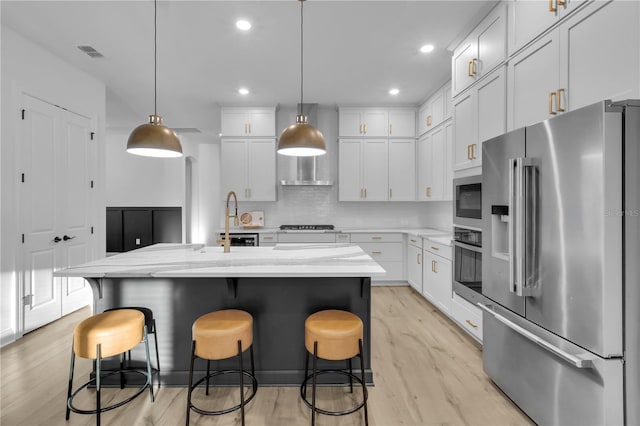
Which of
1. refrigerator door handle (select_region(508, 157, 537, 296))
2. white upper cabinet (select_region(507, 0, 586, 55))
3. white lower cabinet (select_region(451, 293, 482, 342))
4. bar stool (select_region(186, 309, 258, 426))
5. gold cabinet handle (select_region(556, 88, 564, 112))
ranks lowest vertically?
white lower cabinet (select_region(451, 293, 482, 342))

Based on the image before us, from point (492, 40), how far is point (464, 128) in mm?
755

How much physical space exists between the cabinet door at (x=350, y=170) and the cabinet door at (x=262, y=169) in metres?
1.06

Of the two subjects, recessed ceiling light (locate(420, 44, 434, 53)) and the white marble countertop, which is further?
recessed ceiling light (locate(420, 44, 434, 53))

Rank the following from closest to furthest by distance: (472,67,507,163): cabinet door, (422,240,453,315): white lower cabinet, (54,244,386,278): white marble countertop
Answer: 1. (54,244,386,278): white marble countertop
2. (472,67,507,163): cabinet door
3. (422,240,453,315): white lower cabinet

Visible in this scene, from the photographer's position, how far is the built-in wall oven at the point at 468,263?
262cm

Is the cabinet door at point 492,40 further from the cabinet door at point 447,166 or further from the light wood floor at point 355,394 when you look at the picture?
the light wood floor at point 355,394

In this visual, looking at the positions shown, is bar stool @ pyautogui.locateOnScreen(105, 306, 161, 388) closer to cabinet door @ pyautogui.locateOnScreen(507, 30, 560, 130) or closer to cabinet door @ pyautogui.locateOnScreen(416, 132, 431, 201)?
cabinet door @ pyautogui.locateOnScreen(507, 30, 560, 130)

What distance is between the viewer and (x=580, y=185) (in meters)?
1.51

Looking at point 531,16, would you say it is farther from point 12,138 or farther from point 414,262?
point 12,138

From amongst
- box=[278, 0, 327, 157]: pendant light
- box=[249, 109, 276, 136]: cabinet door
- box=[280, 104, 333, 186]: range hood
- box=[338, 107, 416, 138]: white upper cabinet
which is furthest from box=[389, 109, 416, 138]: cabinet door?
box=[278, 0, 327, 157]: pendant light

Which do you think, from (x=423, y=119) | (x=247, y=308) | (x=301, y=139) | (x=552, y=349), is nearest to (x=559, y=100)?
(x=552, y=349)

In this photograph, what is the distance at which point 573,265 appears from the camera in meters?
1.54

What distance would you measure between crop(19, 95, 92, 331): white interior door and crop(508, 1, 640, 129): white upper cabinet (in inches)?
172

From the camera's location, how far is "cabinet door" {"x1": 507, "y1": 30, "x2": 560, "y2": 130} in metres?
1.99
